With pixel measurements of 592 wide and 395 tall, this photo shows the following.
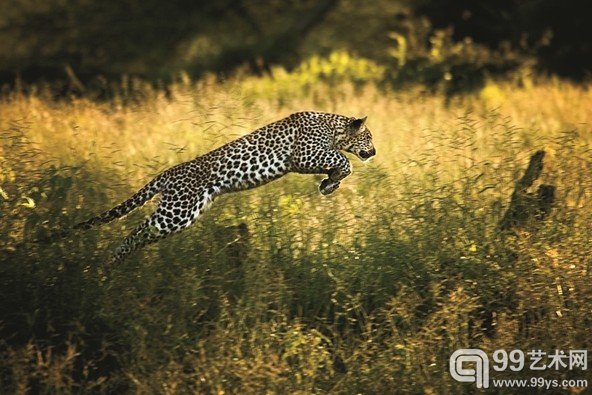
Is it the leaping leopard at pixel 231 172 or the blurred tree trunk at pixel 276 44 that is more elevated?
the blurred tree trunk at pixel 276 44

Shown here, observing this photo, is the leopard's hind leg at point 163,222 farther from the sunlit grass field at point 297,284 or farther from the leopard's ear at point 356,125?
the leopard's ear at point 356,125

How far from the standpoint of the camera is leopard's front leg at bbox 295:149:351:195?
1041cm

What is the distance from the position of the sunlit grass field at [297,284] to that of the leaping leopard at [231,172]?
0.26 m

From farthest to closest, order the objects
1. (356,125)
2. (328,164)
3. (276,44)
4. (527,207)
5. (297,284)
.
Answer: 1. (276,44)
2. (356,125)
3. (527,207)
4. (328,164)
5. (297,284)

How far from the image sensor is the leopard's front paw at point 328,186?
34.6 feet

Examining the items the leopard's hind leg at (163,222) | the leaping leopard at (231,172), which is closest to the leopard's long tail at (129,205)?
the leaping leopard at (231,172)

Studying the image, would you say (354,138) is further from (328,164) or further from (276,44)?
(276,44)

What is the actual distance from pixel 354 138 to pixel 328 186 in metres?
0.64

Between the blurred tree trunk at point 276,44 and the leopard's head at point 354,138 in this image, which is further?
the blurred tree trunk at point 276,44

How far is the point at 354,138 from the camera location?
10938mm

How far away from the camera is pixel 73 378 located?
31.0 ft

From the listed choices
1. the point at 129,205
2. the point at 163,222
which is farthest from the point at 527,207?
the point at 129,205

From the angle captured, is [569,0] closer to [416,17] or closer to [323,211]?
[416,17]

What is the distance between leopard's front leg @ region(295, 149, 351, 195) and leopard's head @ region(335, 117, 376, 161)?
43 centimetres
